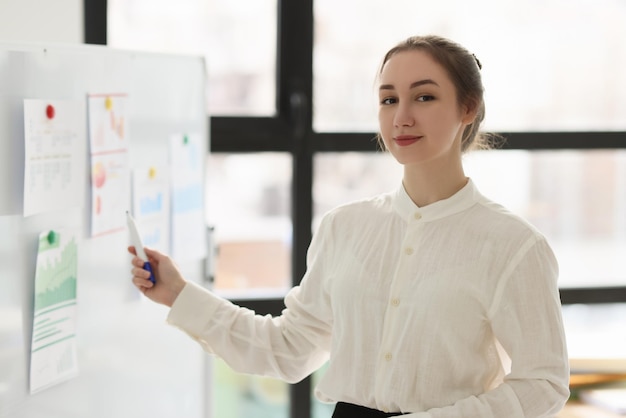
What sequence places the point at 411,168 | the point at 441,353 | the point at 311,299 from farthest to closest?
1. the point at 311,299
2. the point at 411,168
3. the point at 441,353

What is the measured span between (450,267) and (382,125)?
300mm

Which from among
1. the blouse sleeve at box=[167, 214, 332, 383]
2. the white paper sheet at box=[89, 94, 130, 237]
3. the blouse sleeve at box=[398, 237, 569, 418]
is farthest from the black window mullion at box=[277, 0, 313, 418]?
the blouse sleeve at box=[398, 237, 569, 418]

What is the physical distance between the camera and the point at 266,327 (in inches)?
77.3

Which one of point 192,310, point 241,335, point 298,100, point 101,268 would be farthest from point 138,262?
point 298,100

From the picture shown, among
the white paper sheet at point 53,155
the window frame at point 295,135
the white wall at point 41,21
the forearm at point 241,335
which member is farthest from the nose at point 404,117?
the window frame at point 295,135

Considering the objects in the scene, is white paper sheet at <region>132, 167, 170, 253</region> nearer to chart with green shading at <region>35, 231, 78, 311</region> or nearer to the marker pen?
chart with green shading at <region>35, 231, 78, 311</region>

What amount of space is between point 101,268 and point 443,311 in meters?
0.93

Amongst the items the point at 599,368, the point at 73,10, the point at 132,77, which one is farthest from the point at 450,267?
the point at 73,10

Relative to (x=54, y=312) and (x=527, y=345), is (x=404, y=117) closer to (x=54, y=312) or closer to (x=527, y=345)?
(x=527, y=345)

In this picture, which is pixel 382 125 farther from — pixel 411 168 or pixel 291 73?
pixel 291 73

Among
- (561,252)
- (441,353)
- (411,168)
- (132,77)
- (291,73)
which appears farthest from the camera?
(561,252)

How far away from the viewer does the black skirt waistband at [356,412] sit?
1.75 meters

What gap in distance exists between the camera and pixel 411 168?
5.95 ft

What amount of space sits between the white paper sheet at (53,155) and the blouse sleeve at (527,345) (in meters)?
0.90
